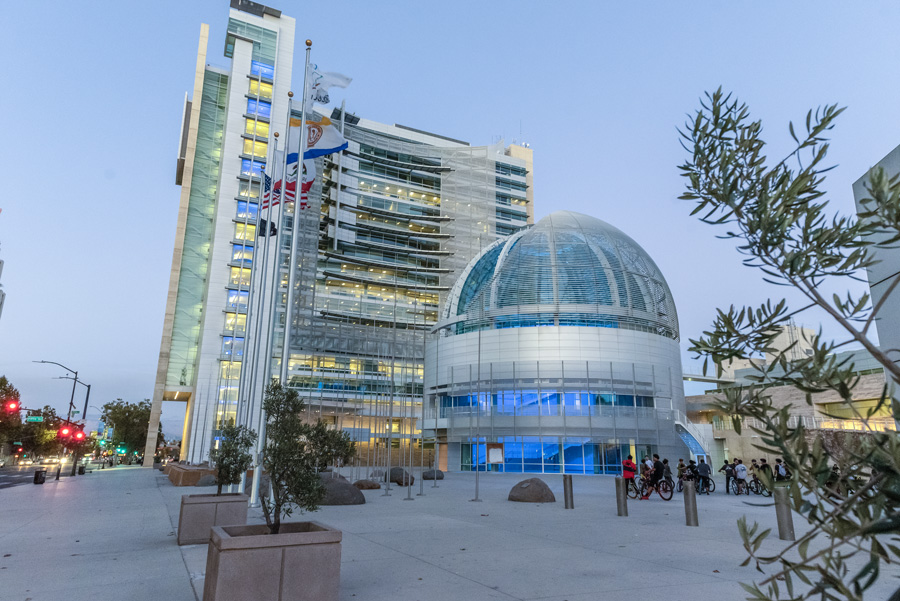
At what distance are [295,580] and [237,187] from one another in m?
68.5

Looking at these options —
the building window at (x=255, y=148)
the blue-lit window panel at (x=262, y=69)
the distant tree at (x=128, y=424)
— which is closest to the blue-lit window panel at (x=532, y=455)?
the building window at (x=255, y=148)

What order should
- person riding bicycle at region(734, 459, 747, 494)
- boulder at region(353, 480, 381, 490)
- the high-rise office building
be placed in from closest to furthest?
1. person riding bicycle at region(734, 459, 747, 494)
2. boulder at region(353, 480, 381, 490)
3. the high-rise office building

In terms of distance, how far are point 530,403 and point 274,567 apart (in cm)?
3973

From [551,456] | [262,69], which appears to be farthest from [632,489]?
[262,69]

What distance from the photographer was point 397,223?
84.0 metres

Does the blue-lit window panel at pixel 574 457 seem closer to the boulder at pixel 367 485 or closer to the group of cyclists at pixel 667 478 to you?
the group of cyclists at pixel 667 478

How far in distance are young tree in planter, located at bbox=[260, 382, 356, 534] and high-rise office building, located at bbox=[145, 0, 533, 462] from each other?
126 feet

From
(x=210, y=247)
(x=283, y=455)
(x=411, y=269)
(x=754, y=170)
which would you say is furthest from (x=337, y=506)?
(x=411, y=269)

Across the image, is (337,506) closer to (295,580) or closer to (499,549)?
(499,549)

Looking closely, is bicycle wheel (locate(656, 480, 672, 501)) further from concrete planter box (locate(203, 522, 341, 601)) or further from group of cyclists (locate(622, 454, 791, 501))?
concrete planter box (locate(203, 522, 341, 601))

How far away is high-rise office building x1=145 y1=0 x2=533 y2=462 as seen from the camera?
203 feet

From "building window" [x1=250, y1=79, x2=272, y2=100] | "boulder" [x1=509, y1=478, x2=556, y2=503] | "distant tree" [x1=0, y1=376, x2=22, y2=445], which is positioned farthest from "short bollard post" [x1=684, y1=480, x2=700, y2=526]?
"building window" [x1=250, y1=79, x2=272, y2=100]

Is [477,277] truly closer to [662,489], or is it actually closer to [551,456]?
[551,456]

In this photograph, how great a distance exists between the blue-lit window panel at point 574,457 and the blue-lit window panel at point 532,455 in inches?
71.9
